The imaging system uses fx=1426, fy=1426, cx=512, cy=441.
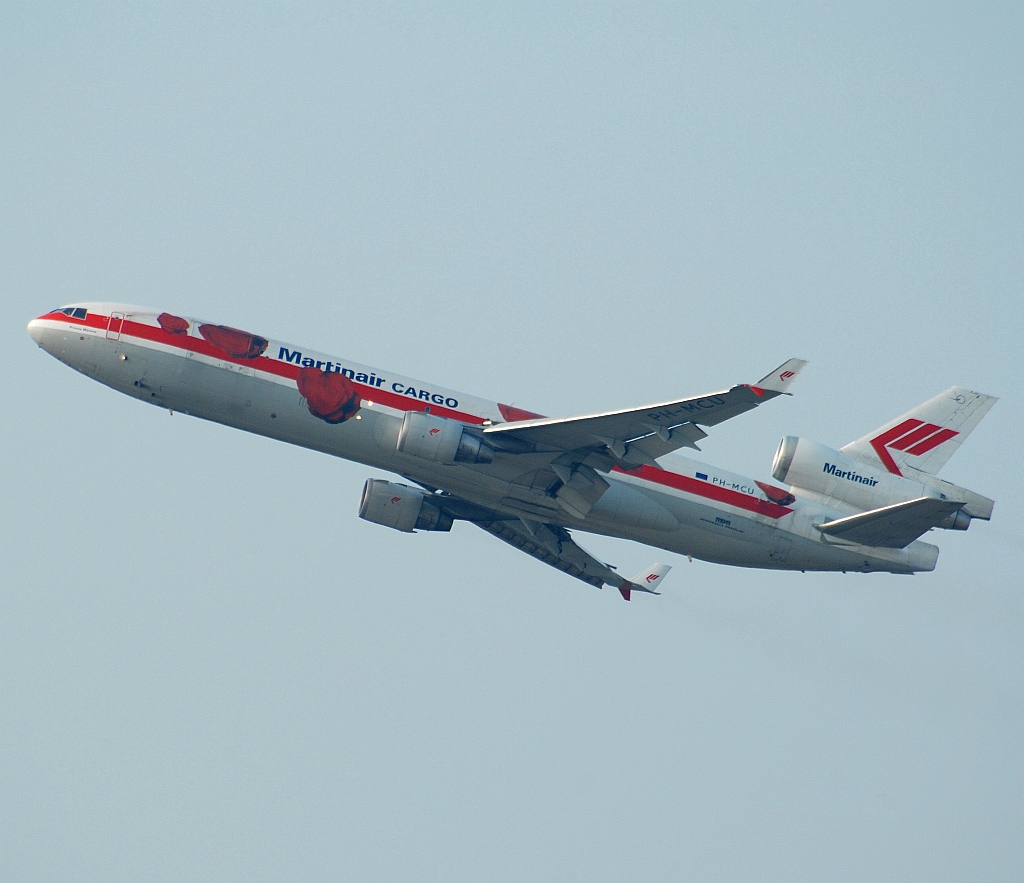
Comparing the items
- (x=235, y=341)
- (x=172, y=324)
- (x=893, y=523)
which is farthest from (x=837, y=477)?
(x=172, y=324)

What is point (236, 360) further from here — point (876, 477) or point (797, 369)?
point (876, 477)

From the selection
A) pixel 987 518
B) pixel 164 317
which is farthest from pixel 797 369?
pixel 164 317

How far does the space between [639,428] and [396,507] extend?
12.1 metres

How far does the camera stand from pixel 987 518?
173 feet

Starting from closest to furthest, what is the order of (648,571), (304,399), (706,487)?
(304,399) < (706,487) < (648,571)

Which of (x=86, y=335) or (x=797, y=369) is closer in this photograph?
(x=797, y=369)

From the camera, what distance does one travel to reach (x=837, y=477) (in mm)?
55375

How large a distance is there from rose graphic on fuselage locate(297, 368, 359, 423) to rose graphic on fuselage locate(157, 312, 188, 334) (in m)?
4.48

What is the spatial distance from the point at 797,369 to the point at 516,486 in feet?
42.6

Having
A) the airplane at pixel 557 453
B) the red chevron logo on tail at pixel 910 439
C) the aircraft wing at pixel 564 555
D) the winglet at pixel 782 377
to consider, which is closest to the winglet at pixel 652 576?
the aircraft wing at pixel 564 555

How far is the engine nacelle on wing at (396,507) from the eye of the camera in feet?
183

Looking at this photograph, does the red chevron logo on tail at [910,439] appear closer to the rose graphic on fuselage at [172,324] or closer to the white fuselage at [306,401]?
the white fuselage at [306,401]

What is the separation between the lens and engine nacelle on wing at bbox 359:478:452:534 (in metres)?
55.8

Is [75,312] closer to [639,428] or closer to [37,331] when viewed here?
[37,331]
